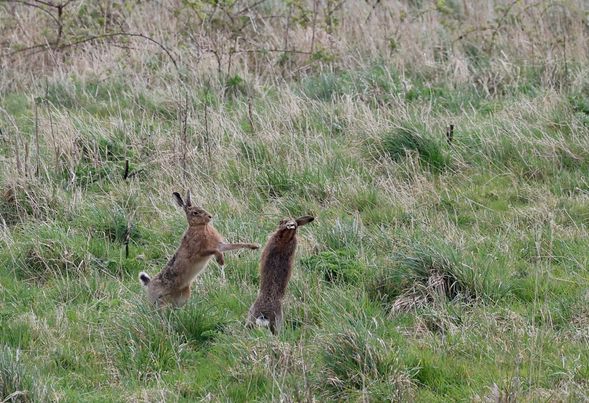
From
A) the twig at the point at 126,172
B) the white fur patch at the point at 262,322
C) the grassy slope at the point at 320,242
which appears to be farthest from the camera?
the twig at the point at 126,172

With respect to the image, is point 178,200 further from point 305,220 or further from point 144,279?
point 305,220

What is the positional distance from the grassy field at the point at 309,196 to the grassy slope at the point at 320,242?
0.8 inches

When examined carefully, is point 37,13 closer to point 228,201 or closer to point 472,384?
point 228,201

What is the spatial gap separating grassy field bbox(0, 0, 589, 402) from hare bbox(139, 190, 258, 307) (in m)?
0.19

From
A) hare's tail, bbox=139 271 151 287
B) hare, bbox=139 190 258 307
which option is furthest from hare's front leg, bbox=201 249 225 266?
hare's tail, bbox=139 271 151 287

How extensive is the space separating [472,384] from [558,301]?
117 centimetres

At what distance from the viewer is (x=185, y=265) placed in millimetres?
6520

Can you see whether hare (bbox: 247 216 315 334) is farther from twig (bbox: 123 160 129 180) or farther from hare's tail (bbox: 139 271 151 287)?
twig (bbox: 123 160 129 180)

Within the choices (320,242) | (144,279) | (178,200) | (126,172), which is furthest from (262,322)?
(126,172)

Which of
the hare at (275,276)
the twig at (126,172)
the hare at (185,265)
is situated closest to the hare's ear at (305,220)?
the hare at (275,276)

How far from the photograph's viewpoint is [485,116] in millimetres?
9961

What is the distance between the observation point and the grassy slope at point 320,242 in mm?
5590

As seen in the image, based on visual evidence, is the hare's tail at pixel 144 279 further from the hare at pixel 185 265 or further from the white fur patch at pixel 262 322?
the white fur patch at pixel 262 322

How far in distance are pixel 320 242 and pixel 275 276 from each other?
50.4 inches
